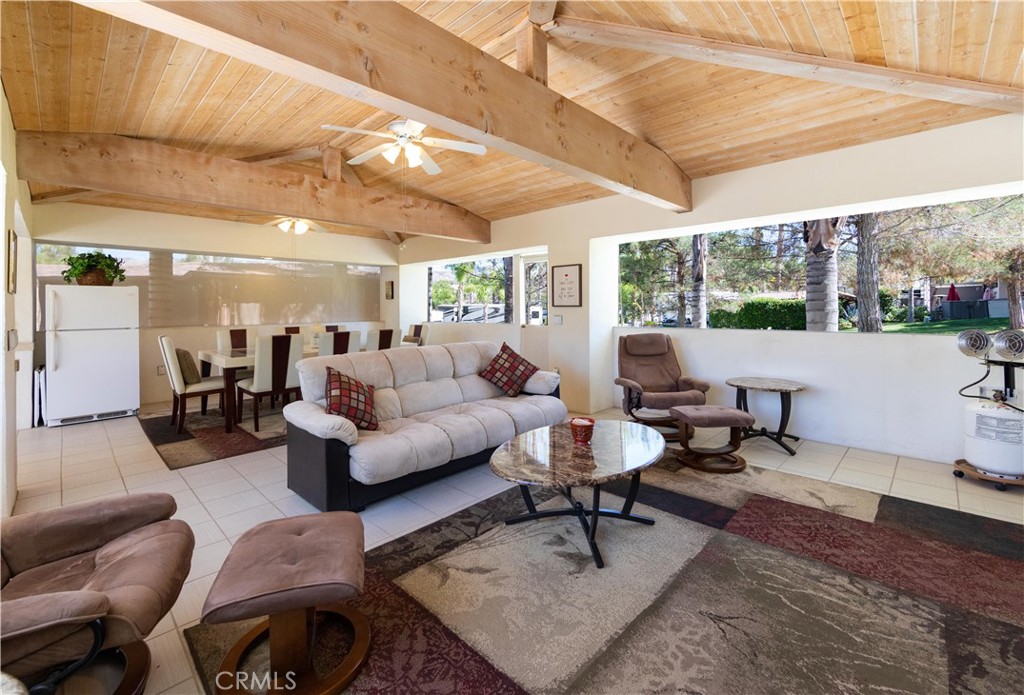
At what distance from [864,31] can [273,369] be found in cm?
532

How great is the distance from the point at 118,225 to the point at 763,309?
24.8 feet

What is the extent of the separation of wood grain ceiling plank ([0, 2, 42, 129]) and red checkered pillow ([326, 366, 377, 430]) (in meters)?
2.30

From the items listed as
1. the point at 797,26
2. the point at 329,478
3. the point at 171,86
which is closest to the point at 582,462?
the point at 329,478

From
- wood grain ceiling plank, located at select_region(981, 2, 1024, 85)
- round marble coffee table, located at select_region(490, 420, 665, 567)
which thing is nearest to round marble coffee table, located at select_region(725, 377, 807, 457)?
round marble coffee table, located at select_region(490, 420, 665, 567)

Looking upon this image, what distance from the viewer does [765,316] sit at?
4.79m

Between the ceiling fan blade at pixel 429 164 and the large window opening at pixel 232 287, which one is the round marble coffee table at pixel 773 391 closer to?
the ceiling fan blade at pixel 429 164

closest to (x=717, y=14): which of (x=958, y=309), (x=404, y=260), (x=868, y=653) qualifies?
(x=868, y=653)

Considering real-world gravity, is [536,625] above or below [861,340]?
below

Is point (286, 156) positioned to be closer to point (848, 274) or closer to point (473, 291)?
point (473, 291)

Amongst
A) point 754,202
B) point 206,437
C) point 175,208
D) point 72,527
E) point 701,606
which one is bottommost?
point 701,606

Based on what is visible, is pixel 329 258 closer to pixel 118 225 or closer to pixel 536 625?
pixel 118 225

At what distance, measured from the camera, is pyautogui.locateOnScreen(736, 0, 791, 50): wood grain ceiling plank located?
230 cm

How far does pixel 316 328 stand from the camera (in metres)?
7.28

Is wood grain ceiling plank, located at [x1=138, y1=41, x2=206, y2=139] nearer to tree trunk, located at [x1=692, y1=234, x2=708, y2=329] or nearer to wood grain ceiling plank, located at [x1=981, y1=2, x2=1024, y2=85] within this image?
wood grain ceiling plank, located at [x1=981, y1=2, x2=1024, y2=85]
